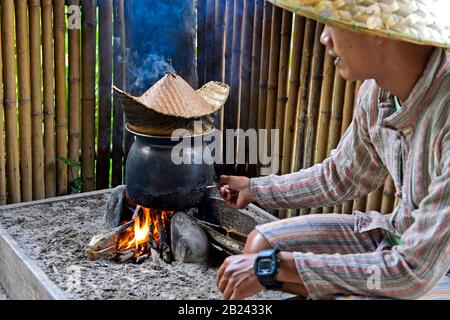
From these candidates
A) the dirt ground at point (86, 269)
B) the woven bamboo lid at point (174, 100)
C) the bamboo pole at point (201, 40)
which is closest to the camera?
the dirt ground at point (86, 269)

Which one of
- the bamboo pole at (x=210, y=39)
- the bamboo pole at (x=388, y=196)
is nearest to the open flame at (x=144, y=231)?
the bamboo pole at (x=388, y=196)

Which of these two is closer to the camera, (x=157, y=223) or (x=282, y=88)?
(x=157, y=223)

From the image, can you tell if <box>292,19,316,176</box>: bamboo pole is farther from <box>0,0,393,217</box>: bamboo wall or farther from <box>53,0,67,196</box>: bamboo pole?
<box>53,0,67,196</box>: bamboo pole

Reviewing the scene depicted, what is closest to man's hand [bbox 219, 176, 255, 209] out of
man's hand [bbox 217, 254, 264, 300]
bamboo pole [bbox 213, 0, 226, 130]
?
man's hand [bbox 217, 254, 264, 300]

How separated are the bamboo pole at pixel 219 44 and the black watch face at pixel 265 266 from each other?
2872mm

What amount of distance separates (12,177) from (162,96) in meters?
1.61

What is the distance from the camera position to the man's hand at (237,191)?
270 cm

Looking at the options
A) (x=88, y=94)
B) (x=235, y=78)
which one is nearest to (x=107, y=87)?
(x=88, y=94)

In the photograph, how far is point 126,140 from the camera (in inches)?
188

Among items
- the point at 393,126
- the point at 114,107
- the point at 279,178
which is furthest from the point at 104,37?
the point at 393,126

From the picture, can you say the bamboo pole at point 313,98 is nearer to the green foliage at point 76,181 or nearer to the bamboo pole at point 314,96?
the bamboo pole at point 314,96

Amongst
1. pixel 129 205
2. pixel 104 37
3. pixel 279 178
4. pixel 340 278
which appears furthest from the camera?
pixel 104 37

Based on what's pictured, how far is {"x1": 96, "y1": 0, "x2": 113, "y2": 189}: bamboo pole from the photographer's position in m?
4.49
